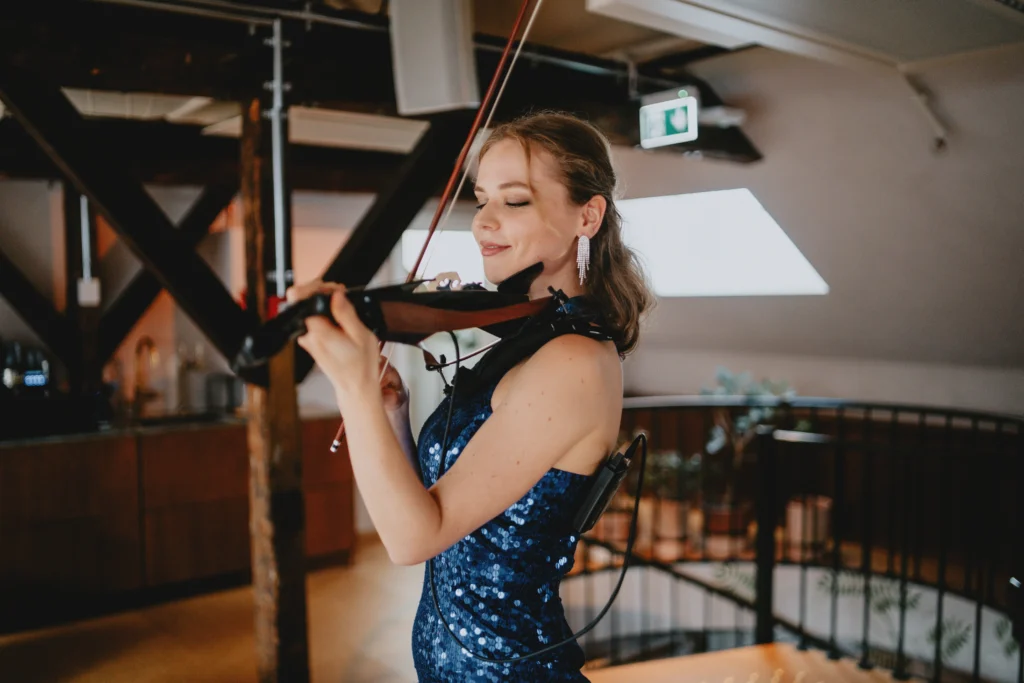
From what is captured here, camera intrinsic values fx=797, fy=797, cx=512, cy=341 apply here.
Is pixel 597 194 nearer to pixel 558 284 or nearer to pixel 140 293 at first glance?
pixel 558 284

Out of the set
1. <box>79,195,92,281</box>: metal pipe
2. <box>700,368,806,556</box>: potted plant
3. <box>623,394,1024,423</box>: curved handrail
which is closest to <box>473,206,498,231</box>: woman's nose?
<box>623,394,1024,423</box>: curved handrail

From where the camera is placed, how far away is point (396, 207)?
3.36 metres

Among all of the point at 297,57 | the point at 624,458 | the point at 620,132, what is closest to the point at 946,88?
the point at 620,132

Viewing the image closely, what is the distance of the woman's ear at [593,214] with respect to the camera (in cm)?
127

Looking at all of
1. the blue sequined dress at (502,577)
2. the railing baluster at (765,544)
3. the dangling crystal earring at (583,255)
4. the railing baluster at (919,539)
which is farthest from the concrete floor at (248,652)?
the dangling crystal earring at (583,255)

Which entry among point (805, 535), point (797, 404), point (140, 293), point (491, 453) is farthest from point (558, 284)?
point (140, 293)

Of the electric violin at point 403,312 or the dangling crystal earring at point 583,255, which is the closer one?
the electric violin at point 403,312

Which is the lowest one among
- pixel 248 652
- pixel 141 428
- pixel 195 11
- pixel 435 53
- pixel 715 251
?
pixel 248 652

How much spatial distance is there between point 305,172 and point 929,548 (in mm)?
4784

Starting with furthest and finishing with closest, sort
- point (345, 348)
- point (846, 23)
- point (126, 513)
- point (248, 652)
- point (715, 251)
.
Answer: point (715, 251) < point (126, 513) < point (248, 652) < point (846, 23) < point (345, 348)

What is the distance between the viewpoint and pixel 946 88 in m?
3.34

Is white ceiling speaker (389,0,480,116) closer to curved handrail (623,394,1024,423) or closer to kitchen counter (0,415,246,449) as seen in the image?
curved handrail (623,394,1024,423)

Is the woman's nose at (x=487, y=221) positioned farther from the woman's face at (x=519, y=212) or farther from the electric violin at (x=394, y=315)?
the electric violin at (x=394, y=315)

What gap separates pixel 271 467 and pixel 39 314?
2.81m
